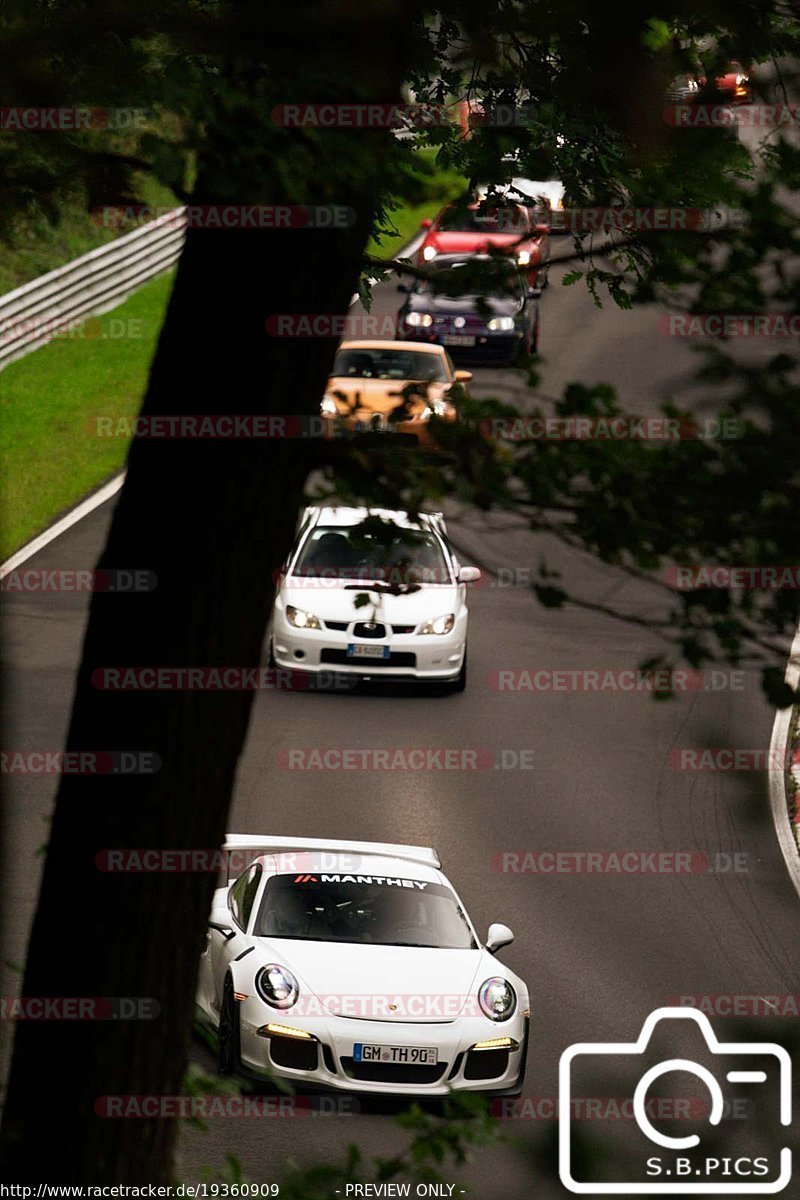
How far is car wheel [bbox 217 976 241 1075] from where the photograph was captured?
35.3 feet

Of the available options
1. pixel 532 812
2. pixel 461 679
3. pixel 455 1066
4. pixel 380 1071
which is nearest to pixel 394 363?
pixel 461 679

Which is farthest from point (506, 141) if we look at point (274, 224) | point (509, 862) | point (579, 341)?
point (579, 341)

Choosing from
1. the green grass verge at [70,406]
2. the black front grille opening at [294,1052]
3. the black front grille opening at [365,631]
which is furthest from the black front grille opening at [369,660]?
the black front grille opening at [294,1052]

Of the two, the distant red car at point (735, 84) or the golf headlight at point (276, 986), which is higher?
the distant red car at point (735, 84)

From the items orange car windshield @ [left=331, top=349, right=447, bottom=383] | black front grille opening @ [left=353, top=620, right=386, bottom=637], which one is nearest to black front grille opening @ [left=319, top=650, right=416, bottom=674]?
black front grille opening @ [left=353, top=620, right=386, bottom=637]

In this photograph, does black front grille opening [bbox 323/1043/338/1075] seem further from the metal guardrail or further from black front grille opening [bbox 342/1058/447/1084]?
the metal guardrail

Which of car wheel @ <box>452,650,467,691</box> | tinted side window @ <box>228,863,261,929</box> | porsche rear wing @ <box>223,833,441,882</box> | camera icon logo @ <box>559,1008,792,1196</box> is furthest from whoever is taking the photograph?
car wheel @ <box>452,650,467,691</box>

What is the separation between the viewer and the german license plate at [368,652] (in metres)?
19.1

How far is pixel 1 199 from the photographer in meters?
4.52

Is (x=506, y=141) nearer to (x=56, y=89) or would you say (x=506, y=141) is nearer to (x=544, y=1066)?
(x=56, y=89)

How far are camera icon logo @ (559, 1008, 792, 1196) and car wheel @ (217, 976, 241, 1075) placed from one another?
25.1ft

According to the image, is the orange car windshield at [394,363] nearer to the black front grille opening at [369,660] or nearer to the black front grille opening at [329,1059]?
the black front grille opening at [369,660]

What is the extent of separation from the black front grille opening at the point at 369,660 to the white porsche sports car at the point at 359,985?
7136 mm

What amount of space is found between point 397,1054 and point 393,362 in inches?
691
